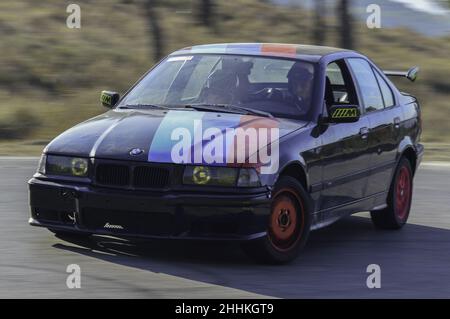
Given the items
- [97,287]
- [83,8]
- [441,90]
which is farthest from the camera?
[83,8]

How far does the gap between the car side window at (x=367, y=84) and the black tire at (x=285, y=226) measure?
1.80m

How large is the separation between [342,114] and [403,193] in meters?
2.05

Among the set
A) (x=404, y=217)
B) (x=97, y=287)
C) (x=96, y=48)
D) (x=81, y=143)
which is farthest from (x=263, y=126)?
(x=96, y=48)

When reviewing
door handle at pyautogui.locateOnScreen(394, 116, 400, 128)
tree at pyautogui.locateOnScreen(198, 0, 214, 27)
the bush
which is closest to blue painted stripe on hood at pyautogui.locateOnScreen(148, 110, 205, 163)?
door handle at pyautogui.locateOnScreen(394, 116, 400, 128)

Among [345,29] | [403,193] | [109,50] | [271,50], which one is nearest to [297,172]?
[271,50]

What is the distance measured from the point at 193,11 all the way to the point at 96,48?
26.1ft

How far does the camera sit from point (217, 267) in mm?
8031

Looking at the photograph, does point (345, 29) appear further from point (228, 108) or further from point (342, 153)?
point (228, 108)

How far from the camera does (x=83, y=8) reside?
140 ft

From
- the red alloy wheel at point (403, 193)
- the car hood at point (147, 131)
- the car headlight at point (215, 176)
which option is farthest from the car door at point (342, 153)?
the car headlight at point (215, 176)

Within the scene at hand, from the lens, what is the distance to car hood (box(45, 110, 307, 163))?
792 centimetres

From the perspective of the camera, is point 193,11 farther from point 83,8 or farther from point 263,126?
point 263,126

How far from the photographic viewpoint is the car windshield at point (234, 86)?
889 cm

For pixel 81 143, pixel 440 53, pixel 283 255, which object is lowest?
pixel 440 53
